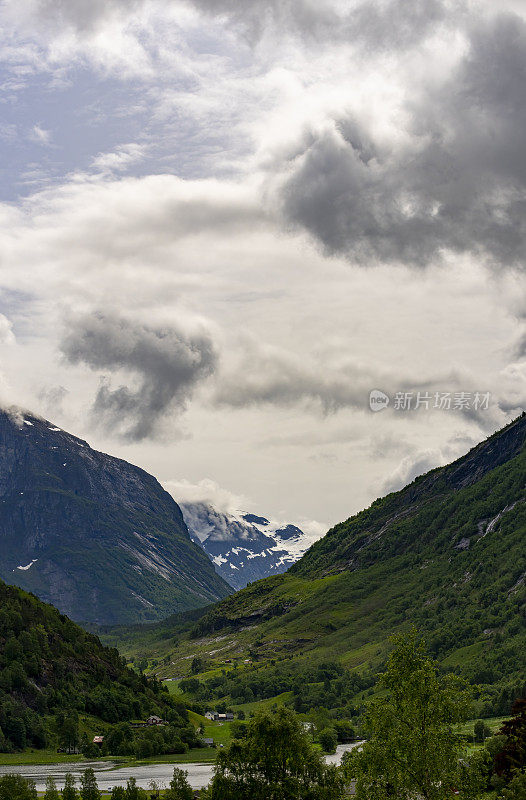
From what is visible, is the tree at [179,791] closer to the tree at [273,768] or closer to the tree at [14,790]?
the tree at [14,790]

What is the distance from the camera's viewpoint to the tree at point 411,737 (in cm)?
8875

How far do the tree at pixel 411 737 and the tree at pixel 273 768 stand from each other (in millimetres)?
30463

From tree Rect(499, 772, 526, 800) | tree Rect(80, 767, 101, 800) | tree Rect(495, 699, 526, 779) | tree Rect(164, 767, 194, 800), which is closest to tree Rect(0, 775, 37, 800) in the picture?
tree Rect(80, 767, 101, 800)

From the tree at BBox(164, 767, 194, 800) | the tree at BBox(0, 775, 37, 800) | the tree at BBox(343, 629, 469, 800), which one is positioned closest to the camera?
the tree at BBox(343, 629, 469, 800)

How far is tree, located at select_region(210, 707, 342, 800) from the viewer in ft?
403

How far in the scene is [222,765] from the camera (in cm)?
12750

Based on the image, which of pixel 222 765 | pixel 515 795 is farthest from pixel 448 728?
pixel 222 765

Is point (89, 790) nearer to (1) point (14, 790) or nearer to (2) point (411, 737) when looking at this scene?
(1) point (14, 790)

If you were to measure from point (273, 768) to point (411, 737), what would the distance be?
→ 139 feet

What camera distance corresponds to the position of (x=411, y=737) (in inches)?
3494

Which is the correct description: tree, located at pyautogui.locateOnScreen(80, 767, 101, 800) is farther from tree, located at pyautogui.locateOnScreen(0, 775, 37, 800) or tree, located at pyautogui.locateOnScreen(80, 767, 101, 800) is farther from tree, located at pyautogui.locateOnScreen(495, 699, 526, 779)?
tree, located at pyautogui.locateOnScreen(495, 699, 526, 779)

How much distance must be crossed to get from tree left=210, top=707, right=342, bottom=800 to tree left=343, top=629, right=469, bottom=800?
30.5m

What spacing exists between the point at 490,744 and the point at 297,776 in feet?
246

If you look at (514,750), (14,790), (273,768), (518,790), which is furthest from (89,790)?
(518,790)
